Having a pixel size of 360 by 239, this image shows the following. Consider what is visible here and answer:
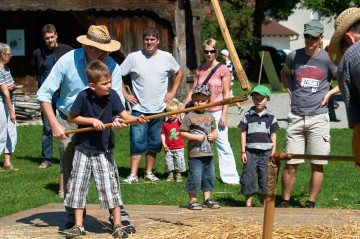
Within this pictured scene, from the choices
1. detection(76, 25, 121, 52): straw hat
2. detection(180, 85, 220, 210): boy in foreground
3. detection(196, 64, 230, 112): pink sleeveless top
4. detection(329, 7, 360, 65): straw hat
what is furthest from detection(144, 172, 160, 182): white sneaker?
detection(329, 7, 360, 65): straw hat

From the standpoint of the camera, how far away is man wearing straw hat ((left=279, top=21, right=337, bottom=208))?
960 centimetres

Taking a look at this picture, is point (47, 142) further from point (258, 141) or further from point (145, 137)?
point (258, 141)

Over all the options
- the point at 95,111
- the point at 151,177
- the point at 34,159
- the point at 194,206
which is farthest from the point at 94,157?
the point at 34,159

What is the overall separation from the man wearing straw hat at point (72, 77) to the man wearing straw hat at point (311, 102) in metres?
2.30

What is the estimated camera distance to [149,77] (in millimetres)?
11508

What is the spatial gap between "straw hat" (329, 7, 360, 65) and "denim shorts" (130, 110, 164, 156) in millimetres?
6507

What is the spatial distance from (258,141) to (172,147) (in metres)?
2.37

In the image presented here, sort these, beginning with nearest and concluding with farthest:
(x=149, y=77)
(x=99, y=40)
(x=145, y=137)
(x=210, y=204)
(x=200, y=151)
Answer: (x=99, y=40) < (x=210, y=204) < (x=200, y=151) < (x=149, y=77) < (x=145, y=137)

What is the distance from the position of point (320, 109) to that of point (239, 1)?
3406 cm

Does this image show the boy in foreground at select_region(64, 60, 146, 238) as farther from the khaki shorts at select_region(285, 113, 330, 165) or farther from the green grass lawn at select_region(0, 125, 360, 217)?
the khaki shorts at select_region(285, 113, 330, 165)

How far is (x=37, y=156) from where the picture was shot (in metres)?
14.9

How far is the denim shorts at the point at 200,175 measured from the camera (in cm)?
927

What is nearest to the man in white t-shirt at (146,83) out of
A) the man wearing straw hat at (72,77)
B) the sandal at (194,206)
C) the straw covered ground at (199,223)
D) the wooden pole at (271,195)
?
the straw covered ground at (199,223)

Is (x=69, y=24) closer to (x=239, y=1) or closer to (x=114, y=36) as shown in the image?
(x=114, y=36)
